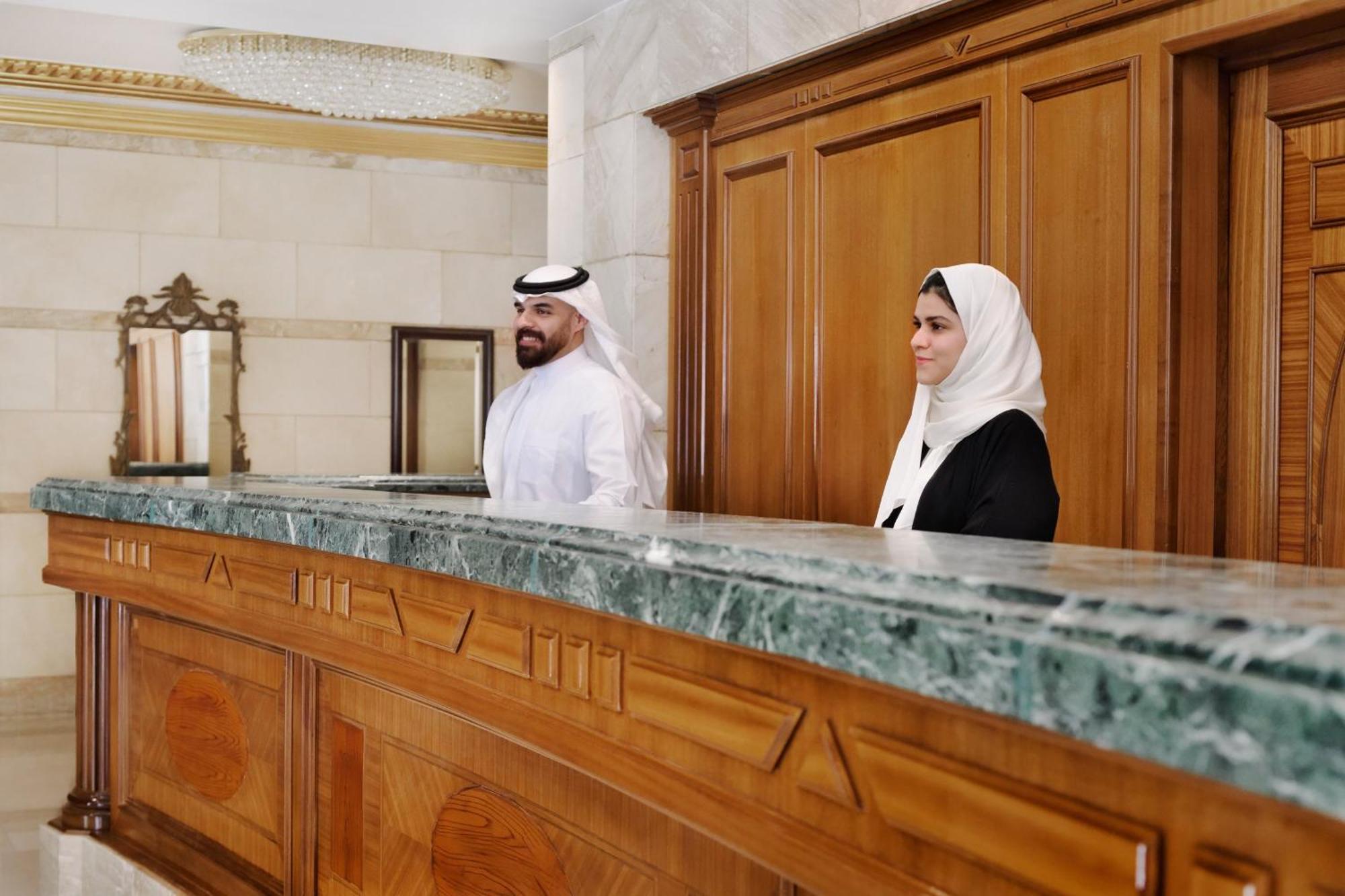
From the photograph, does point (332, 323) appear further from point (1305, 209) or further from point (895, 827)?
point (895, 827)

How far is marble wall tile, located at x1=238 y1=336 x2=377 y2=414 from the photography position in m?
8.88

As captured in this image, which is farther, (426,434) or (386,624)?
(426,434)

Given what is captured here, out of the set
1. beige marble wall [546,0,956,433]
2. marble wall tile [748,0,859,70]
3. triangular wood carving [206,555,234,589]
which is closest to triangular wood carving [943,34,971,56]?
marble wall tile [748,0,859,70]

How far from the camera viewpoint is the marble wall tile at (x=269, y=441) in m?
8.84

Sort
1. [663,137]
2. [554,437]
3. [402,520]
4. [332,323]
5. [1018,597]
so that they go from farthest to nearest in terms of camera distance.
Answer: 1. [332,323]
2. [663,137]
3. [554,437]
4. [402,520]
5. [1018,597]

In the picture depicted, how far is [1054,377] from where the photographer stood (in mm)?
3982

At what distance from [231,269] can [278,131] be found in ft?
3.31

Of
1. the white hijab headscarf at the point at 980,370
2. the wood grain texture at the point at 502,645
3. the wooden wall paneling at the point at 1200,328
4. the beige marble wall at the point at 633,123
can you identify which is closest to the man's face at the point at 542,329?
the beige marble wall at the point at 633,123

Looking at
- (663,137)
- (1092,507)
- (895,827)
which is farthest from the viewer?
(663,137)

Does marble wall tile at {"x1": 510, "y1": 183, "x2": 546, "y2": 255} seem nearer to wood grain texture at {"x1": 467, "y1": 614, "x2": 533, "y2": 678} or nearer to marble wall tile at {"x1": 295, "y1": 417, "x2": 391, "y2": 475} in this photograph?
marble wall tile at {"x1": 295, "y1": 417, "x2": 391, "y2": 475}

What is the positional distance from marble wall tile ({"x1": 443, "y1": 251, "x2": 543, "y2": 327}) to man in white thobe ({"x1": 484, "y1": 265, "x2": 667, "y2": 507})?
4.50 metres

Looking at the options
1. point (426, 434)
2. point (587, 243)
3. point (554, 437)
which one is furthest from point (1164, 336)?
point (426, 434)

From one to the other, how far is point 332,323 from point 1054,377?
6.27m

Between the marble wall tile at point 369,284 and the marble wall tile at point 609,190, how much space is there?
3399 mm
